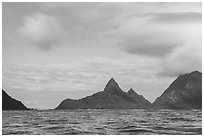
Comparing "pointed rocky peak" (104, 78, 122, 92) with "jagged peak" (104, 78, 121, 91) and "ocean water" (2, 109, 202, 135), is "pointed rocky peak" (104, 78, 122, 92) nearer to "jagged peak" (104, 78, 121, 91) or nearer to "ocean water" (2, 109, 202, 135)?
"jagged peak" (104, 78, 121, 91)

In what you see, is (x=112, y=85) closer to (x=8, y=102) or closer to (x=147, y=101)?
(x=147, y=101)

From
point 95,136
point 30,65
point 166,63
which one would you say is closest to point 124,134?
point 95,136

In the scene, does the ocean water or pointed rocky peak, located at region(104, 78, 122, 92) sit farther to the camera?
pointed rocky peak, located at region(104, 78, 122, 92)

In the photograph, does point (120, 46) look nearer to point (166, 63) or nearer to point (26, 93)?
point (166, 63)

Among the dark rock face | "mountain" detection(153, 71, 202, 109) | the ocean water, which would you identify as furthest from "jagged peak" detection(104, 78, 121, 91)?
the dark rock face

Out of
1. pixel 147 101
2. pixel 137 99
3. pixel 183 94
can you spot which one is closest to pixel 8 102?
pixel 137 99

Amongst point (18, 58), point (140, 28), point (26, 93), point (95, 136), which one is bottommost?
point (95, 136)
